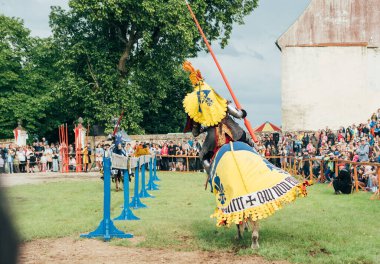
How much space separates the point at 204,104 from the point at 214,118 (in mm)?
304

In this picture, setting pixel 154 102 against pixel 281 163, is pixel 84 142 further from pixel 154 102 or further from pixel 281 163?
pixel 281 163

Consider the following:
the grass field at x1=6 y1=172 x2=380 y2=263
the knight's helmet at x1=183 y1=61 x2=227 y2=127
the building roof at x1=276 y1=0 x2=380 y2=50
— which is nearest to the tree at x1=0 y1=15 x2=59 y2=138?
the building roof at x1=276 y1=0 x2=380 y2=50

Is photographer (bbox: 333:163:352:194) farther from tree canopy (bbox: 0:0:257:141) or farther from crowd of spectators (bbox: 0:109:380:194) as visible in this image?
tree canopy (bbox: 0:0:257:141)

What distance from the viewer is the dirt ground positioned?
7227 mm

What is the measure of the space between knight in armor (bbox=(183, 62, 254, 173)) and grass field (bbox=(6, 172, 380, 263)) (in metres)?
1.39

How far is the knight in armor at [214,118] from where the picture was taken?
27.8ft

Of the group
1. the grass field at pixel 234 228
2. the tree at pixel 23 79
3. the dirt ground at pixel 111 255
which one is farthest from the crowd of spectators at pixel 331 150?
the tree at pixel 23 79

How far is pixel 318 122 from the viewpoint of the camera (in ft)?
130

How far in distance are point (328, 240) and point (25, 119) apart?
142ft

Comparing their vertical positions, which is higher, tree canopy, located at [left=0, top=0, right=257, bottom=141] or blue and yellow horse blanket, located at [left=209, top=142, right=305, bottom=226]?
tree canopy, located at [left=0, top=0, right=257, bottom=141]

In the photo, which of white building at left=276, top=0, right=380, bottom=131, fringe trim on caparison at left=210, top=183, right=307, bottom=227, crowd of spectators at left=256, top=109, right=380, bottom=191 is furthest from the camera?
white building at left=276, top=0, right=380, bottom=131

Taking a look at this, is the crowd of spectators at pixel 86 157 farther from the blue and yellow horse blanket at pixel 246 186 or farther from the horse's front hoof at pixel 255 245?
the horse's front hoof at pixel 255 245

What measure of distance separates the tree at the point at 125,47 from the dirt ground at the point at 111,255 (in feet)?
87.7

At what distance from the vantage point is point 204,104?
8594 millimetres
